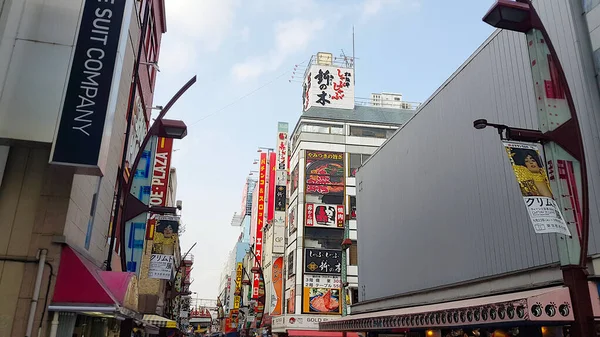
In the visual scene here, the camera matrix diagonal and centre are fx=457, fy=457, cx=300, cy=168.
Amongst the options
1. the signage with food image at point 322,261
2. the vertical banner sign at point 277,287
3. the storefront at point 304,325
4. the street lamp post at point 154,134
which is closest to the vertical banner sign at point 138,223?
the street lamp post at point 154,134

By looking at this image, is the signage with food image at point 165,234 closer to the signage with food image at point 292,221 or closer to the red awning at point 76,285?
the red awning at point 76,285

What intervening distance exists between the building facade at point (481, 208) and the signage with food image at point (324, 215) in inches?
747

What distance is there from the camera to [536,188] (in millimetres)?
7688

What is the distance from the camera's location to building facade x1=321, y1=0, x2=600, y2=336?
1062 cm

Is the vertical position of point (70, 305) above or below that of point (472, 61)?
below

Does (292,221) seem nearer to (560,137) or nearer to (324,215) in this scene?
(324,215)

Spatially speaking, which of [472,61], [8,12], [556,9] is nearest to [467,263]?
[472,61]

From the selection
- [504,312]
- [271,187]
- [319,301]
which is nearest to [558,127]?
[504,312]

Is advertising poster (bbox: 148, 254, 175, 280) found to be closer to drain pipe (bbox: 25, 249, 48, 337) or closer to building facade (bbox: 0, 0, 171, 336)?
building facade (bbox: 0, 0, 171, 336)

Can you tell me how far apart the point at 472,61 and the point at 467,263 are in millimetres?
7240

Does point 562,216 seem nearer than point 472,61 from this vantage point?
Yes

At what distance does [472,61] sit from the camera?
54.5 feet

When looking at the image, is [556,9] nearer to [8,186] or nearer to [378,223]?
[8,186]

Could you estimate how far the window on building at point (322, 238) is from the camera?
144 ft
